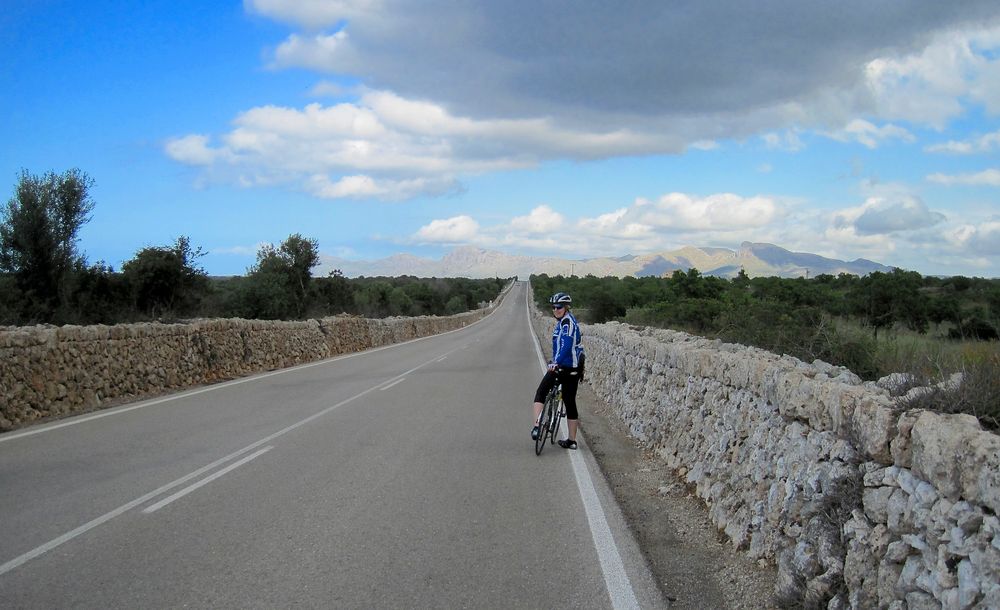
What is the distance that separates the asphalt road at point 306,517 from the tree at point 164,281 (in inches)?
718

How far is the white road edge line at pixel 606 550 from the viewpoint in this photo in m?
4.88

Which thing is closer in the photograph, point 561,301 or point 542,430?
point 542,430

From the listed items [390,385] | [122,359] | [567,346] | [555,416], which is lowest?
[390,385]

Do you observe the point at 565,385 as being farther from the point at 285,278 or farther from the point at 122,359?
the point at 285,278

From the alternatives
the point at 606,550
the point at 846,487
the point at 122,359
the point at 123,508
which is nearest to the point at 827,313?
the point at 606,550

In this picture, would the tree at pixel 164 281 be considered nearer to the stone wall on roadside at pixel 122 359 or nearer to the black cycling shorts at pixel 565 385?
the stone wall on roadside at pixel 122 359

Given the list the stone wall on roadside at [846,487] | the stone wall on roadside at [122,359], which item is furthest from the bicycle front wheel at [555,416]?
the stone wall on roadside at [122,359]

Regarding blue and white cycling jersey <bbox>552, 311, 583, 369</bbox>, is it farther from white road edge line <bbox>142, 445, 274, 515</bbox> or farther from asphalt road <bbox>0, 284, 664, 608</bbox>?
white road edge line <bbox>142, 445, 274, 515</bbox>

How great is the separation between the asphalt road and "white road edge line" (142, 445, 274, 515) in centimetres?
3

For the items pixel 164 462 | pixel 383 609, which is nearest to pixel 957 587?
pixel 383 609

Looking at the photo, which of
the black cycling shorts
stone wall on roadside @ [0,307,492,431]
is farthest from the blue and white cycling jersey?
stone wall on roadside @ [0,307,492,431]

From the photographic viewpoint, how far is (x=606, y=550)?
582cm

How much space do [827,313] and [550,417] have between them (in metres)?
9.22

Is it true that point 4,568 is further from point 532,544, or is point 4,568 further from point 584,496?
point 584,496
